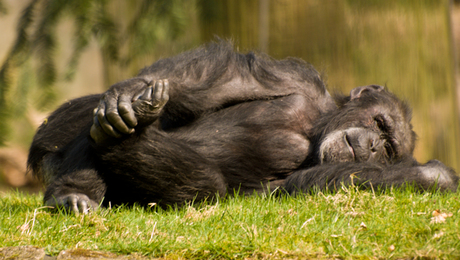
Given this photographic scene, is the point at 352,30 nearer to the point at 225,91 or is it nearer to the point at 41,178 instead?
the point at 225,91

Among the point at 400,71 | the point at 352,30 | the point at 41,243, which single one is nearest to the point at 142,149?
the point at 41,243

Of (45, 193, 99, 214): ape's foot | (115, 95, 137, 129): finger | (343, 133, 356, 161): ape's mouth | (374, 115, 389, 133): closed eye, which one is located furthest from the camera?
(374, 115, 389, 133): closed eye

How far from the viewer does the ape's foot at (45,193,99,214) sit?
3250mm

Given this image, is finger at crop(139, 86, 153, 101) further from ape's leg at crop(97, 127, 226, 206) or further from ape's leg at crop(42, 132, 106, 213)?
ape's leg at crop(42, 132, 106, 213)

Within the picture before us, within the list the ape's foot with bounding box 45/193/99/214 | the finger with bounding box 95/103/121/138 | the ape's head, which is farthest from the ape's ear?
the ape's foot with bounding box 45/193/99/214

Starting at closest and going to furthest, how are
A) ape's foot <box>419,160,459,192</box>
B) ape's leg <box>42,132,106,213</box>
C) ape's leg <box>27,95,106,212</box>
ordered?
ape's leg <box>42,132,106,213</box>
ape's leg <box>27,95,106,212</box>
ape's foot <box>419,160,459,192</box>

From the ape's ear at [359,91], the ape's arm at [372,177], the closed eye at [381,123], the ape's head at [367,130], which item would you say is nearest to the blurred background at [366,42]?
the ape's ear at [359,91]

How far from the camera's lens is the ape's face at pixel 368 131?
3.84 metres

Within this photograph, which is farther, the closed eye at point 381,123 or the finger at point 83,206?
the closed eye at point 381,123

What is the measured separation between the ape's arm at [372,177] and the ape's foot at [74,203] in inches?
56.9

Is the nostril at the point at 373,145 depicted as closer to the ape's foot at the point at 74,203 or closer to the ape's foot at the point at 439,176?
the ape's foot at the point at 439,176

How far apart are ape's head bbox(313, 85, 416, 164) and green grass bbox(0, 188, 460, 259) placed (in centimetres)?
53

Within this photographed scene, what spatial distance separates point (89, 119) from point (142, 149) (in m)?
0.96

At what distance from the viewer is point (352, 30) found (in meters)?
5.86
